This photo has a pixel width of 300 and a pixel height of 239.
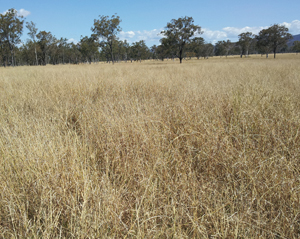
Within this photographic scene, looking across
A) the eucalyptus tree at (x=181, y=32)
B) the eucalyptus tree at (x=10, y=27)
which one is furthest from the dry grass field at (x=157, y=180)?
the eucalyptus tree at (x=10, y=27)

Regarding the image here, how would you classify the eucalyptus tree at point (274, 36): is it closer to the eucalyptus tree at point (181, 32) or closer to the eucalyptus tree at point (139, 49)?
the eucalyptus tree at point (181, 32)

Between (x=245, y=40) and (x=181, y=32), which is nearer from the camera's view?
A: (x=181, y=32)

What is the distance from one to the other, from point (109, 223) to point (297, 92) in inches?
192

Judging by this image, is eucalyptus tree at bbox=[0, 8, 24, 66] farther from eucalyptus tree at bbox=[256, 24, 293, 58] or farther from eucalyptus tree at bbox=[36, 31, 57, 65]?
eucalyptus tree at bbox=[256, 24, 293, 58]

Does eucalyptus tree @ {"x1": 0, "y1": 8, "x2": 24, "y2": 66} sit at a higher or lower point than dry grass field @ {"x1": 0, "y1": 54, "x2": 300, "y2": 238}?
higher

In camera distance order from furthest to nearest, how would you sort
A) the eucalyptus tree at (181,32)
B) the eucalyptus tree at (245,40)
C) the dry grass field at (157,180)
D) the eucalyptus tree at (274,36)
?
1. the eucalyptus tree at (245,40)
2. the eucalyptus tree at (274,36)
3. the eucalyptus tree at (181,32)
4. the dry grass field at (157,180)

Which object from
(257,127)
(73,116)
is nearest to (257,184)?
(257,127)

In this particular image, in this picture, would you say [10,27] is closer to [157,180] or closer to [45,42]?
[45,42]

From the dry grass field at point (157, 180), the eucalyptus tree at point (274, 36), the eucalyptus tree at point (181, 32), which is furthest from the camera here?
the eucalyptus tree at point (274, 36)

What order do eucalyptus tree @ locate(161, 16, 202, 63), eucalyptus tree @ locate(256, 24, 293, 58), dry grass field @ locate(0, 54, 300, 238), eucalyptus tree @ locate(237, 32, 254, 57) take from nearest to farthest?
1. dry grass field @ locate(0, 54, 300, 238)
2. eucalyptus tree @ locate(161, 16, 202, 63)
3. eucalyptus tree @ locate(256, 24, 293, 58)
4. eucalyptus tree @ locate(237, 32, 254, 57)

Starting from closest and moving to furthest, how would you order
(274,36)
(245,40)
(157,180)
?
1. (157,180)
2. (274,36)
3. (245,40)

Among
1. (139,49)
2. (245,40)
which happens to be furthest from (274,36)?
(139,49)

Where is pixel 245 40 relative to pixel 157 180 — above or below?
above

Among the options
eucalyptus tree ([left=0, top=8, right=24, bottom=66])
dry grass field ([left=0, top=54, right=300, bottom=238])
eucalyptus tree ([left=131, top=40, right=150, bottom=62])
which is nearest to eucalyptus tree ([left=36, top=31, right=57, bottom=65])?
eucalyptus tree ([left=0, top=8, right=24, bottom=66])
